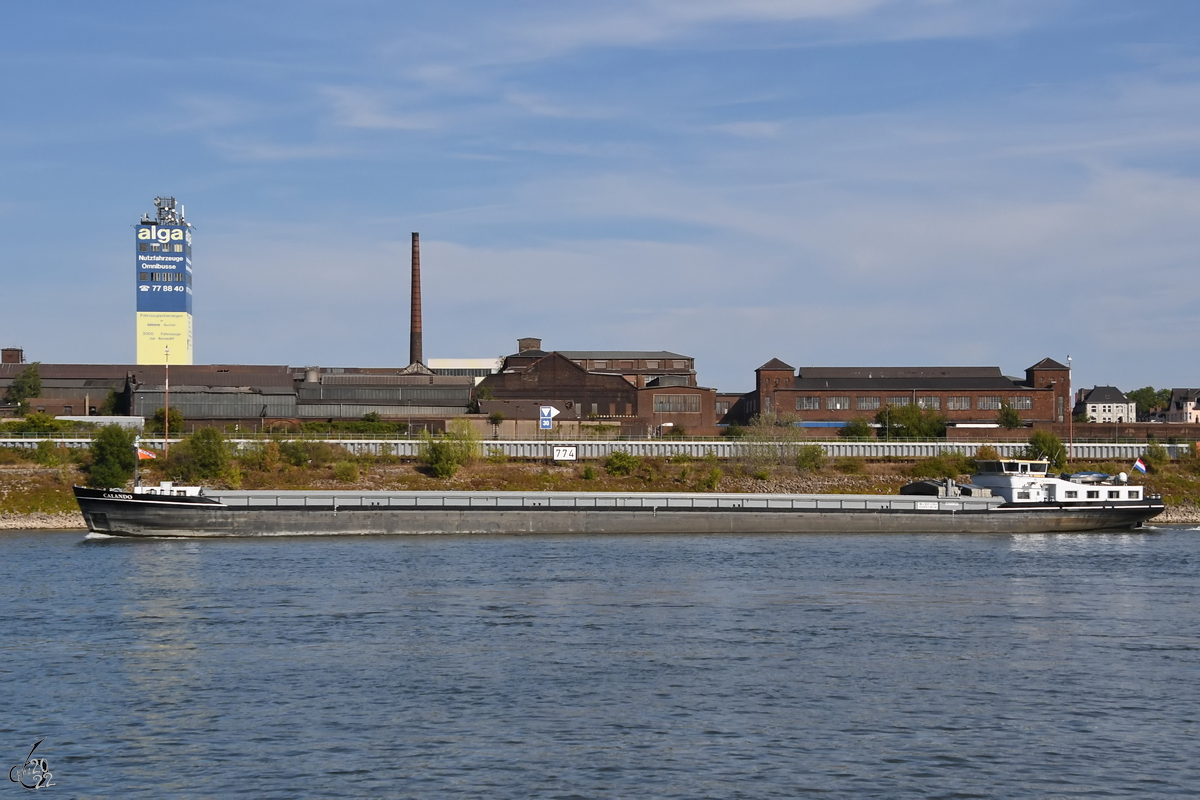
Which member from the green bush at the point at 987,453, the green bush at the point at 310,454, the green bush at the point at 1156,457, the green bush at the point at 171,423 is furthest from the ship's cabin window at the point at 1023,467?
the green bush at the point at 171,423

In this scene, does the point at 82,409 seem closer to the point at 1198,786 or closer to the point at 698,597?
the point at 698,597

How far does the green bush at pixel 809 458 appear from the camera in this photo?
315ft

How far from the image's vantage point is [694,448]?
102 metres

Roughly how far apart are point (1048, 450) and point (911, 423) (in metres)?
20.4

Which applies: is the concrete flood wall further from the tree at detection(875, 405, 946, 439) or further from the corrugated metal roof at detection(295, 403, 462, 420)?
the corrugated metal roof at detection(295, 403, 462, 420)

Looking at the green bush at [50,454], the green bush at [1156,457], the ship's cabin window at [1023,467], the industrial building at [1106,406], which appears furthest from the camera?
the industrial building at [1106,406]

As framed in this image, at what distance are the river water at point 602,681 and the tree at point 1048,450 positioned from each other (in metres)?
54.1

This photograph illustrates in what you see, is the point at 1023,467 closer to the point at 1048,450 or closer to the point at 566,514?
the point at 566,514

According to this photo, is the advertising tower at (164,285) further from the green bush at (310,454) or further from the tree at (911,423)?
the tree at (911,423)

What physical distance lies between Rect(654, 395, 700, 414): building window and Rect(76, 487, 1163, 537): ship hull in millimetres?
57498

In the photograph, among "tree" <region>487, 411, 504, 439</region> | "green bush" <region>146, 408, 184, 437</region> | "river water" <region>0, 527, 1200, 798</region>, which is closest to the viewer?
"river water" <region>0, 527, 1200, 798</region>

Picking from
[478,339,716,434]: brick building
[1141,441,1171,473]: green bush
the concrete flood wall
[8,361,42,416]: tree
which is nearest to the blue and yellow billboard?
[8,361,42,416]: tree

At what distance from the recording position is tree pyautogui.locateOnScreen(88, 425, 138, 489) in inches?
3113

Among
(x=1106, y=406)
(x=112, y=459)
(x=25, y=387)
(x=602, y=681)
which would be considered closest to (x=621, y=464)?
(x=112, y=459)
